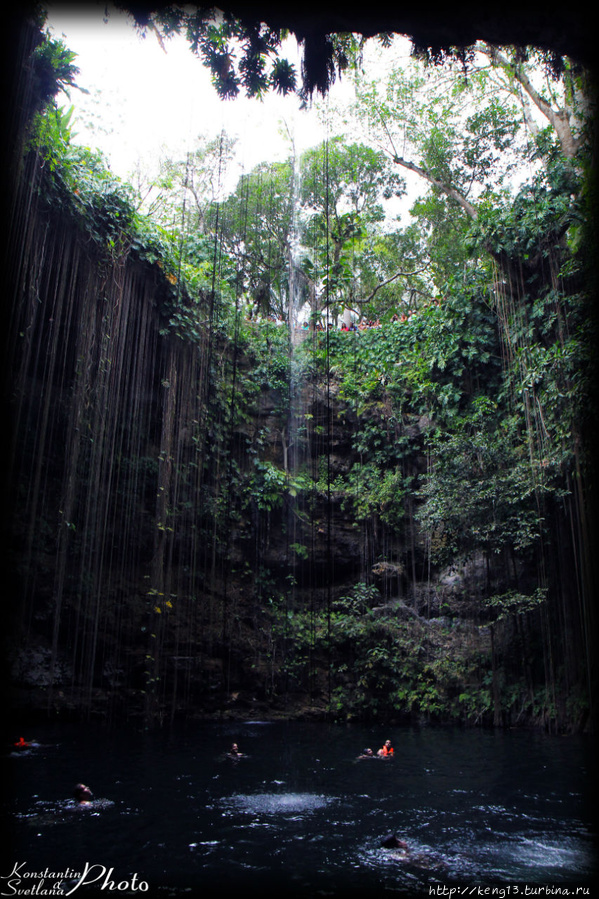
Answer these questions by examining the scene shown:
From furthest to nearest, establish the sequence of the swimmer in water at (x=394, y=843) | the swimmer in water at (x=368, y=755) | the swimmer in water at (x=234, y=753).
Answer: the swimmer in water at (x=368, y=755)
the swimmer in water at (x=234, y=753)
the swimmer in water at (x=394, y=843)

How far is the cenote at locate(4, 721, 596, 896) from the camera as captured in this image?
4.03 metres

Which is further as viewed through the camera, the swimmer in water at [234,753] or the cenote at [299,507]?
the swimmer in water at [234,753]

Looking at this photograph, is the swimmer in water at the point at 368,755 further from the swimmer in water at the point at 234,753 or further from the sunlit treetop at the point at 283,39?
the sunlit treetop at the point at 283,39

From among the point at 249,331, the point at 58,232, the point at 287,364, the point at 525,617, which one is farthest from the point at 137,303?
the point at 525,617

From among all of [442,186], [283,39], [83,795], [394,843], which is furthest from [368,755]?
[442,186]

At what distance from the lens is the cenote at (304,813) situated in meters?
4.03

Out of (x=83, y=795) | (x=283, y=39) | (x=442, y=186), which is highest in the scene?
(x=442, y=186)

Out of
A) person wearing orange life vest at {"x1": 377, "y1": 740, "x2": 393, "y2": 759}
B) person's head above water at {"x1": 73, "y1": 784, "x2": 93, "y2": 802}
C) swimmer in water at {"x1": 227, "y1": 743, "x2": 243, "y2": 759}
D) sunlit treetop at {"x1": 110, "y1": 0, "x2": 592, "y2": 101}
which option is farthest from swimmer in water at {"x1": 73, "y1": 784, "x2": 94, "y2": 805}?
sunlit treetop at {"x1": 110, "y1": 0, "x2": 592, "y2": 101}

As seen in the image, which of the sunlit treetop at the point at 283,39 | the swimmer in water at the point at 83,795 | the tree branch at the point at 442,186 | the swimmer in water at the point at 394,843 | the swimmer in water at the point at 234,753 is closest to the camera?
the sunlit treetop at the point at 283,39

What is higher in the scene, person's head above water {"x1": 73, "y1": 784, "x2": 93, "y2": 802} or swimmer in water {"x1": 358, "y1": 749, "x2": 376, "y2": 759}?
person's head above water {"x1": 73, "y1": 784, "x2": 93, "y2": 802}

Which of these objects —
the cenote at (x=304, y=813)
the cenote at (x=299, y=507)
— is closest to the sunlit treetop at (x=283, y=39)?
the cenote at (x=299, y=507)

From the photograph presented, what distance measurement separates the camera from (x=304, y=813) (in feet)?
17.8

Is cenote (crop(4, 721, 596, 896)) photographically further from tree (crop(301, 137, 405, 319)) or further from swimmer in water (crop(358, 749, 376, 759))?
tree (crop(301, 137, 405, 319))

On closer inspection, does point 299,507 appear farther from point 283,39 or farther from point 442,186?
point 283,39
